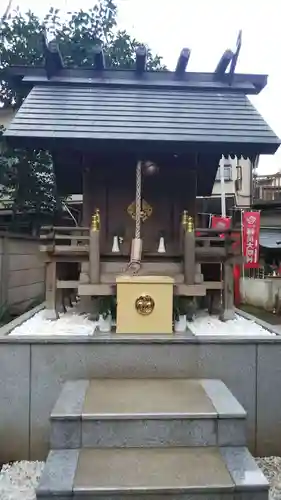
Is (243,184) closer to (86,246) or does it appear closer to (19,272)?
(19,272)

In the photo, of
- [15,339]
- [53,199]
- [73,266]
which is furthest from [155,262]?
[53,199]

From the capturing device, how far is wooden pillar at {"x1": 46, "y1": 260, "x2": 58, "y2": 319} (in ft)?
18.1

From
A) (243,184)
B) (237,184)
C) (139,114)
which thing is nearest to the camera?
(139,114)

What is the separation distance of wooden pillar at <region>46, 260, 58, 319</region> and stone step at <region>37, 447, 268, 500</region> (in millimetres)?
2551

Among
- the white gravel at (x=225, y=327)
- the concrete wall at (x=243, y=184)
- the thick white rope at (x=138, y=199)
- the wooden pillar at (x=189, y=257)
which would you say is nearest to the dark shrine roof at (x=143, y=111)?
the thick white rope at (x=138, y=199)

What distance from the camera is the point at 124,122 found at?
520 centimetres

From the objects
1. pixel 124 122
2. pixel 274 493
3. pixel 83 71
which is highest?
pixel 83 71

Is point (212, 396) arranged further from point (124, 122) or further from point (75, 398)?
point (124, 122)

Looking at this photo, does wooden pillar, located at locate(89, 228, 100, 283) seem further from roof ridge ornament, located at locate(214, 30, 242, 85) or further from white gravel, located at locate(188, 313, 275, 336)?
roof ridge ornament, located at locate(214, 30, 242, 85)

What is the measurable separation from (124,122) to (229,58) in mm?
1847

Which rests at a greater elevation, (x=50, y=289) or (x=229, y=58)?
(x=229, y=58)

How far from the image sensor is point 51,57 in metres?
5.54

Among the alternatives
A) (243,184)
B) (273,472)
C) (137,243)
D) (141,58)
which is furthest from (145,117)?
(243,184)

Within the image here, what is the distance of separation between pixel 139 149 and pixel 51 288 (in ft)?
7.45
